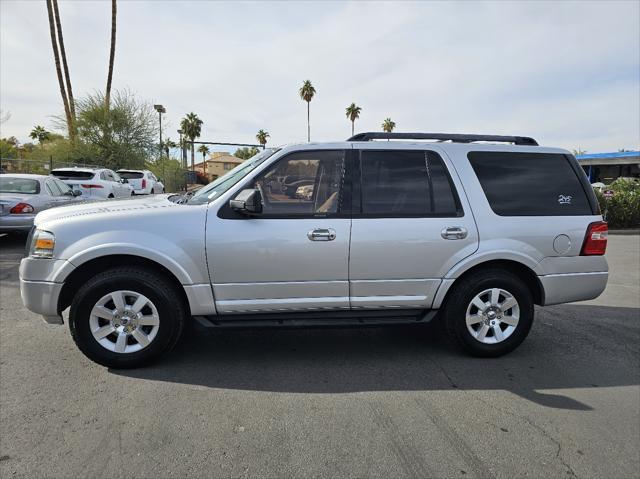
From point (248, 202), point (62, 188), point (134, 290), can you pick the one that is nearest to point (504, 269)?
point (248, 202)

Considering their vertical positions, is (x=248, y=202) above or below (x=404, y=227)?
above

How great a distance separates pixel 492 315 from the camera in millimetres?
3898

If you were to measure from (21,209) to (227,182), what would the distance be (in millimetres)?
6646

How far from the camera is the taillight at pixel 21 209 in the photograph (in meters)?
8.29

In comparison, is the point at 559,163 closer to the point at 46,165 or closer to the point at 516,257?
the point at 516,257

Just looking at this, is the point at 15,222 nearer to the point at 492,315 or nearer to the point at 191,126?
the point at 492,315

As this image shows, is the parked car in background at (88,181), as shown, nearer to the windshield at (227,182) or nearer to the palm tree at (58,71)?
the windshield at (227,182)

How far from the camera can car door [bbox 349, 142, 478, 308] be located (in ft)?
12.1

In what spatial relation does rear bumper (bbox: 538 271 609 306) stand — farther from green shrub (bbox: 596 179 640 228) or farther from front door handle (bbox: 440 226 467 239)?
green shrub (bbox: 596 179 640 228)

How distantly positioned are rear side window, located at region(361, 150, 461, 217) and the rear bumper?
1.13m

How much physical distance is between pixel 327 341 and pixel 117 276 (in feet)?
6.74

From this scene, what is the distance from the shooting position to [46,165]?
71.5 ft

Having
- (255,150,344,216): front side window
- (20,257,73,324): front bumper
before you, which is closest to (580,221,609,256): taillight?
(255,150,344,216): front side window

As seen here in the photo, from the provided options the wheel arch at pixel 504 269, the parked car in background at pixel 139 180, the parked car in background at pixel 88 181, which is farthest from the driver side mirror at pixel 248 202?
the parked car in background at pixel 139 180
